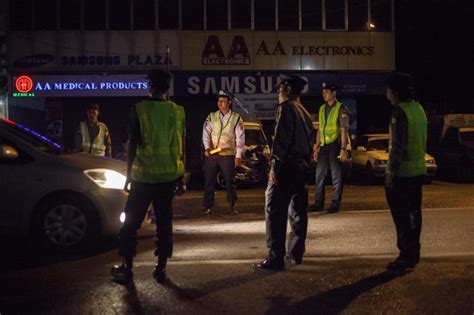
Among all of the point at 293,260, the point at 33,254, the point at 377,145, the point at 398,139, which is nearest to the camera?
the point at 398,139

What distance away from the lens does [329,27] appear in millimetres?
28234

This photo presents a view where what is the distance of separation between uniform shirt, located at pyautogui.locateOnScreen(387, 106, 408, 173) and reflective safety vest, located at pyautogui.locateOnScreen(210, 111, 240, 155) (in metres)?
4.28

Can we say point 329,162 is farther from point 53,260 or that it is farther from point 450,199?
point 53,260

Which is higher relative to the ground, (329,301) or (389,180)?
(389,180)

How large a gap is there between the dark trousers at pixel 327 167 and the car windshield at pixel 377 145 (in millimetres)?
9482

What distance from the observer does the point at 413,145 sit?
6469mm

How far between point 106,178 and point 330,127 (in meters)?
4.18

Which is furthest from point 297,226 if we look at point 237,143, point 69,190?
point 237,143

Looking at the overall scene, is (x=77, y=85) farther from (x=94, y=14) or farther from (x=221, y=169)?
(x=221, y=169)

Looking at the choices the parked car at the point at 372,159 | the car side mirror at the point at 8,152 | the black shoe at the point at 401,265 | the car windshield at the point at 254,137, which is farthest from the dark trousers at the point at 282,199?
the car windshield at the point at 254,137

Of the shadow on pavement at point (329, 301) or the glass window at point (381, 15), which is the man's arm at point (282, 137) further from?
the glass window at point (381, 15)

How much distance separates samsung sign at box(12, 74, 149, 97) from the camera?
27.0 metres

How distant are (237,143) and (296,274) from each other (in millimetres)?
4385

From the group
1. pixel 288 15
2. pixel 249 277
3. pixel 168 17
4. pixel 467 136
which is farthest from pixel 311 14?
pixel 249 277
